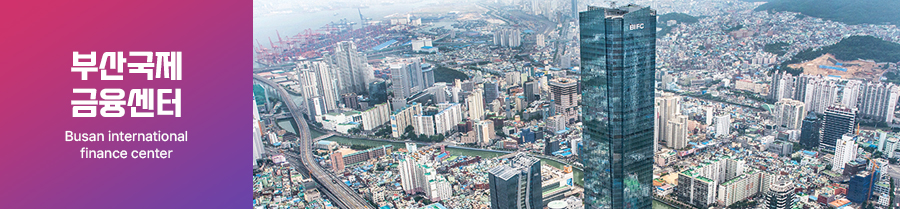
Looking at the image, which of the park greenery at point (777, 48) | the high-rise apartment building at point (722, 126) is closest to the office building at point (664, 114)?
the high-rise apartment building at point (722, 126)

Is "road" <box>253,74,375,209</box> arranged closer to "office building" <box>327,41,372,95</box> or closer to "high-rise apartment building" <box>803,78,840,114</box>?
"office building" <box>327,41,372,95</box>

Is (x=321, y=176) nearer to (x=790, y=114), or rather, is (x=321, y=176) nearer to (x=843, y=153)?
(x=843, y=153)

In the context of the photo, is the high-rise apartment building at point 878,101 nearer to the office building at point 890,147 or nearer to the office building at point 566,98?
the office building at point 890,147

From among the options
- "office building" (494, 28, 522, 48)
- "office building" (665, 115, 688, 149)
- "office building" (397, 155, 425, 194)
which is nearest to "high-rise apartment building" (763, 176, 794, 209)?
"office building" (665, 115, 688, 149)

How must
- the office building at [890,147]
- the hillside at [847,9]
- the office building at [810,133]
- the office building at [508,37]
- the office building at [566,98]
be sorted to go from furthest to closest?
the office building at [508,37] < the hillside at [847,9] < the office building at [566,98] < the office building at [810,133] < the office building at [890,147]
